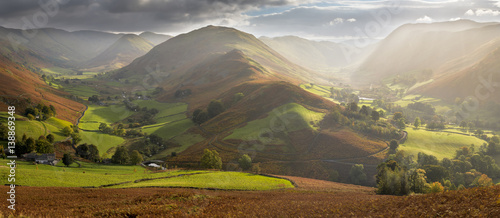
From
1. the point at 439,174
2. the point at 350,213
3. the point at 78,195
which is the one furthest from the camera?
the point at 439,174

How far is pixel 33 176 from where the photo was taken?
139ft

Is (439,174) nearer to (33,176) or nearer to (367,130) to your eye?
(367,130)

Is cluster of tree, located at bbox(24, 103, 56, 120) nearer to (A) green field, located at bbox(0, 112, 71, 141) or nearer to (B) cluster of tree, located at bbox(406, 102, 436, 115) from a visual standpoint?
(A) green field, located at bbox(0, 112, 71, 141)

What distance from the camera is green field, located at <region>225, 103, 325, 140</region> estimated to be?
104750 millimetres

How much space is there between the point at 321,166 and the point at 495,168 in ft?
204

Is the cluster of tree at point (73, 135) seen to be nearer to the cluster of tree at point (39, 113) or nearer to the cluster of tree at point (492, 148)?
the cluster of tree at point (39, 113)

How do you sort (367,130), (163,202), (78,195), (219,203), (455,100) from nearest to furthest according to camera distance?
(163,202) < (219,203) < (78,195) < (367,130) < (455,100)

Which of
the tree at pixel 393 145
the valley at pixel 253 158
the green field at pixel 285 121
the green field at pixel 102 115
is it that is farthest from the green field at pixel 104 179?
the green field at pixel 102 115

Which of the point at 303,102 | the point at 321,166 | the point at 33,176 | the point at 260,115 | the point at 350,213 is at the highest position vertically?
the point at 303,102

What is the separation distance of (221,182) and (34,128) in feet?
259

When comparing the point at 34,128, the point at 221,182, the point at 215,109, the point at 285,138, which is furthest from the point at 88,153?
the point at 285,138

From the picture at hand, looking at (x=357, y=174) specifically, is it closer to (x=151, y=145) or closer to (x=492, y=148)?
(x=492, y=148)

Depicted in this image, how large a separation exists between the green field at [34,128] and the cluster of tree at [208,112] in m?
61.6

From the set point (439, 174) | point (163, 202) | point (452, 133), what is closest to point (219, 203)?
point (163, 202)
